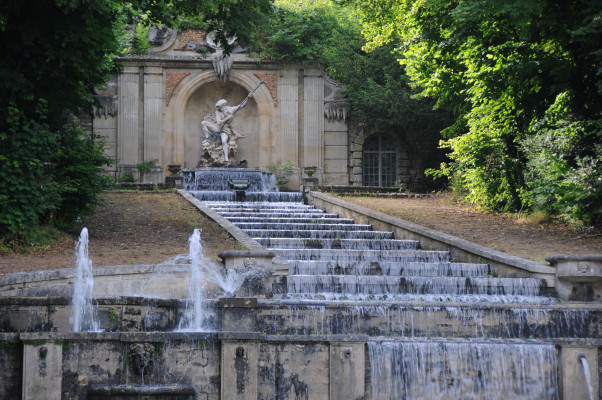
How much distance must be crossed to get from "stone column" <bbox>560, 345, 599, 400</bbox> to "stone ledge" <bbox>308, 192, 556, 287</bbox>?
7.45ft

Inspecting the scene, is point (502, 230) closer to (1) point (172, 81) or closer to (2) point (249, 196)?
(2) point (249, 196)

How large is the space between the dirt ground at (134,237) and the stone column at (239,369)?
286cm

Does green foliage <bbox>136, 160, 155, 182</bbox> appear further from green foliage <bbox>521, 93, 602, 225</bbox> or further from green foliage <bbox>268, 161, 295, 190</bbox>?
green foliage <bbox>521, 93, 602, 225</bbox>

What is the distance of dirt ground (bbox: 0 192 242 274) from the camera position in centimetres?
1061

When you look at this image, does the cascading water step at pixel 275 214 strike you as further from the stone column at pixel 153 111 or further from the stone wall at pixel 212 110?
the stone column at pixel 153 111

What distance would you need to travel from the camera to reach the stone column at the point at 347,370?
8117mm

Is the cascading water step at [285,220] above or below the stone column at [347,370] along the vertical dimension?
above

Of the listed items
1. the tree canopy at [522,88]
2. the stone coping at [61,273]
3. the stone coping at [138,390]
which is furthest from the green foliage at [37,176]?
the tree canopy at [522,88]

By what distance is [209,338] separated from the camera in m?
8.03

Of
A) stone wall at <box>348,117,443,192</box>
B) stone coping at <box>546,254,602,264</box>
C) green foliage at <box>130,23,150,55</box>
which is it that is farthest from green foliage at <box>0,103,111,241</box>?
stone wall at <box>348,117,443,192</box>

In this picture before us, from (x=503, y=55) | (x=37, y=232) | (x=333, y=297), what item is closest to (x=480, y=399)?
(x=333, y=297)

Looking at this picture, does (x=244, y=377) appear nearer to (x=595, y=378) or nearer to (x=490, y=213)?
(x=595, y=378)

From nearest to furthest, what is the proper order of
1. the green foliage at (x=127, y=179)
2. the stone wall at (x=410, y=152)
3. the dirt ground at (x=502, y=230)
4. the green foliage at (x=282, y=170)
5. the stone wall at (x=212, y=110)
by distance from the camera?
the dirt ground at (x=502, y=230) < the green foliage at (x=127, y=179) < the green foliage at (x=282, y=170) < the stone wall at (x=212, y=110) < the stone wall at (x=410, y=152)

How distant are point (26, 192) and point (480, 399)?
24.6ft
